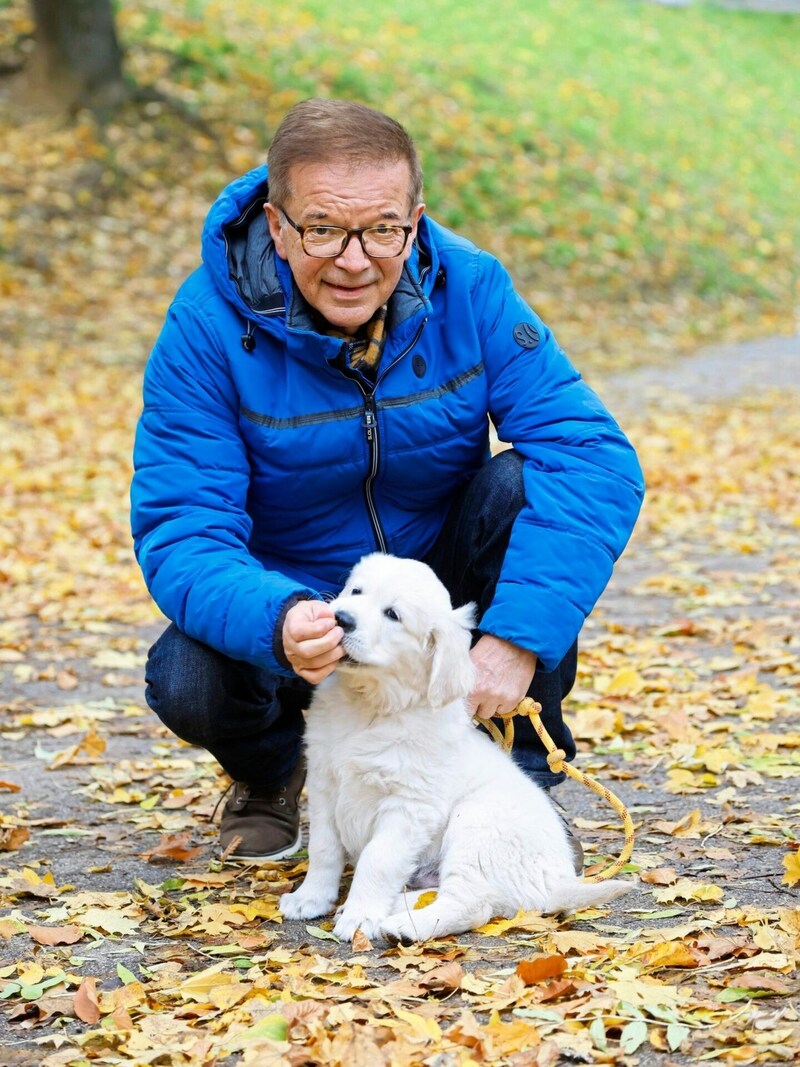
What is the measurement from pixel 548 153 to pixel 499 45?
237 inches

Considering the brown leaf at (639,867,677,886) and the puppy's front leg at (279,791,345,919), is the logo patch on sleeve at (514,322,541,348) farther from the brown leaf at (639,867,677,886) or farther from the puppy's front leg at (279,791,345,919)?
the brown leaf at (639,867,677,886)

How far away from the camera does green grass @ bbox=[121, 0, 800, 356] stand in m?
15.5

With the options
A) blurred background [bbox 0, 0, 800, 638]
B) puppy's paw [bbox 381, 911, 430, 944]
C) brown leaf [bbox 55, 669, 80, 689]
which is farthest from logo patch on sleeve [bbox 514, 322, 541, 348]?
blurred background [bbox 0, 0, 800, 638]

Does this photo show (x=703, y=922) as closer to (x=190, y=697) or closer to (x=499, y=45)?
(x=190, y=697)

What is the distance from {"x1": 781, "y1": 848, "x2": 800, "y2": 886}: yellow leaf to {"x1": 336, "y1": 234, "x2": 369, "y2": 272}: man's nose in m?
1.84

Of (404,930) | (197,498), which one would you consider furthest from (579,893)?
(197,498)

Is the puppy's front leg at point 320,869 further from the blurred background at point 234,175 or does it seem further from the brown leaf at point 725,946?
the blurred background at point 234,175

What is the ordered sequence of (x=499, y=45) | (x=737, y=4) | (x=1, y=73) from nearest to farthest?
1. (x=1, y=73)
2. (x=499, y=45)
3. (x=737, y=4)

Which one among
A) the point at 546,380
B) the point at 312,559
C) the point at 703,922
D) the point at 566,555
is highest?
the point at 546,380

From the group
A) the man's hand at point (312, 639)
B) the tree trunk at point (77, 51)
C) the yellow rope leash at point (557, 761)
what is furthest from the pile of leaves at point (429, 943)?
the tree trunk at point (77, 51)

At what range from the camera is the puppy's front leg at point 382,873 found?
3.02m

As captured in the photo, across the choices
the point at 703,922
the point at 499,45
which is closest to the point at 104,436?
the point at 703,922

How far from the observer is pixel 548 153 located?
17.5 meters

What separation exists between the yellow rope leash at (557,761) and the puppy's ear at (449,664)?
318 mm
